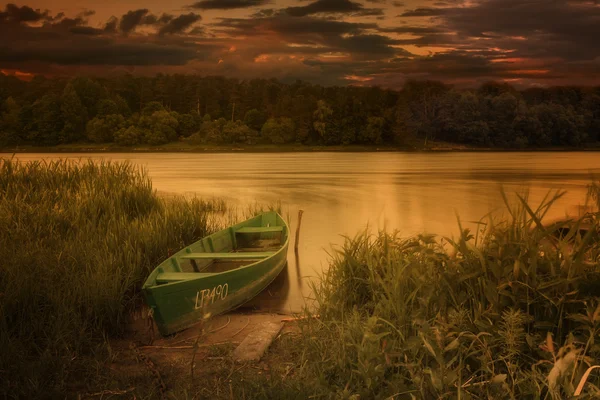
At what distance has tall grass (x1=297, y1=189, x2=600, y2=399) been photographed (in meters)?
3.99

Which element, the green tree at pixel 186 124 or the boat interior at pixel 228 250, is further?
the green tree at pixel 186 124

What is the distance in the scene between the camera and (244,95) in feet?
229

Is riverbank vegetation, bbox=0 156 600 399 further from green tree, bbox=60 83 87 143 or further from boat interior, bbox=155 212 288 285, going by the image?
green tree, bbox=60 83 87 143

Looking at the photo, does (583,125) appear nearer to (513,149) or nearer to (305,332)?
(513,149)

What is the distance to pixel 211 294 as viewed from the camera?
6.67 metres

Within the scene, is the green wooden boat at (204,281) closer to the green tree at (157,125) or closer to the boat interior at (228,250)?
the boat interior at (228,250)

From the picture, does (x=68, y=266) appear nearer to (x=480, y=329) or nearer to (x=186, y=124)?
(x=480, y=329)

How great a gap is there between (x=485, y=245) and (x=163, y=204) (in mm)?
8452

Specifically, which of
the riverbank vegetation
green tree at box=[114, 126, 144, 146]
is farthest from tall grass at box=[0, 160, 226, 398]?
green tree at box=[114, 126, 144, 146]

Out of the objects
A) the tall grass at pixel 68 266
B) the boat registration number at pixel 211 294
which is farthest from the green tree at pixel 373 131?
the boat registration number at pixel 211 294

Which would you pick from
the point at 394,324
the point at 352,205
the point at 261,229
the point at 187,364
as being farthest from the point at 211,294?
the point at 352,205

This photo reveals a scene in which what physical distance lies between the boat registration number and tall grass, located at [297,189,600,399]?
156cm

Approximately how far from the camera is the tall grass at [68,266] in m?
5.24

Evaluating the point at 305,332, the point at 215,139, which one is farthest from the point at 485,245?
the point at 215,139
